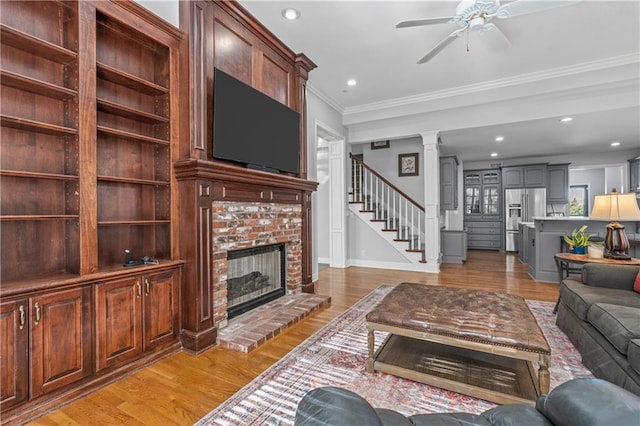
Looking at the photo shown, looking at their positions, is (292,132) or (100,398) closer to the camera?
(100,398)

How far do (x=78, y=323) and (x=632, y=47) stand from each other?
640 cm

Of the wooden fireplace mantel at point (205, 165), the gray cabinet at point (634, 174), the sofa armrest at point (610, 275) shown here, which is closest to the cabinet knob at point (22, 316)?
the wooden fireplace mantel at point (205, 165)

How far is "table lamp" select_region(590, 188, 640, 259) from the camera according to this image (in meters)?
3.07

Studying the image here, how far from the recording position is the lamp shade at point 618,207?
3055 mm

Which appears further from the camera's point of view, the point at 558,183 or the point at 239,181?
the point at 558,183

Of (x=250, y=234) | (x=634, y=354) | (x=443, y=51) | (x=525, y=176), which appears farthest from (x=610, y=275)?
(x=525, y=176)

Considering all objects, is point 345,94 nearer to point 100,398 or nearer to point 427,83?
point 427,83

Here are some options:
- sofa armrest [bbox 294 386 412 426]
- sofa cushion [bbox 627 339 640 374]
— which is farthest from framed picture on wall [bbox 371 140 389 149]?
sofa armrest [bbox 294 386 412 426]

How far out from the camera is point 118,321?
222 centimetres

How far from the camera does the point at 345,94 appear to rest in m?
5.31

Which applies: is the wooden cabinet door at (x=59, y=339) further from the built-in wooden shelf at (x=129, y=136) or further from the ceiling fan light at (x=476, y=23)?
the ceiling fan light at (x=476, y=23)

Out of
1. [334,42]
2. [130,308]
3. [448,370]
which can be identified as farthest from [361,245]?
[130,308]

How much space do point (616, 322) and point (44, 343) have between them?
3.57 m

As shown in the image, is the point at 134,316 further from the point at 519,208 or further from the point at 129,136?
the point at 519,208
